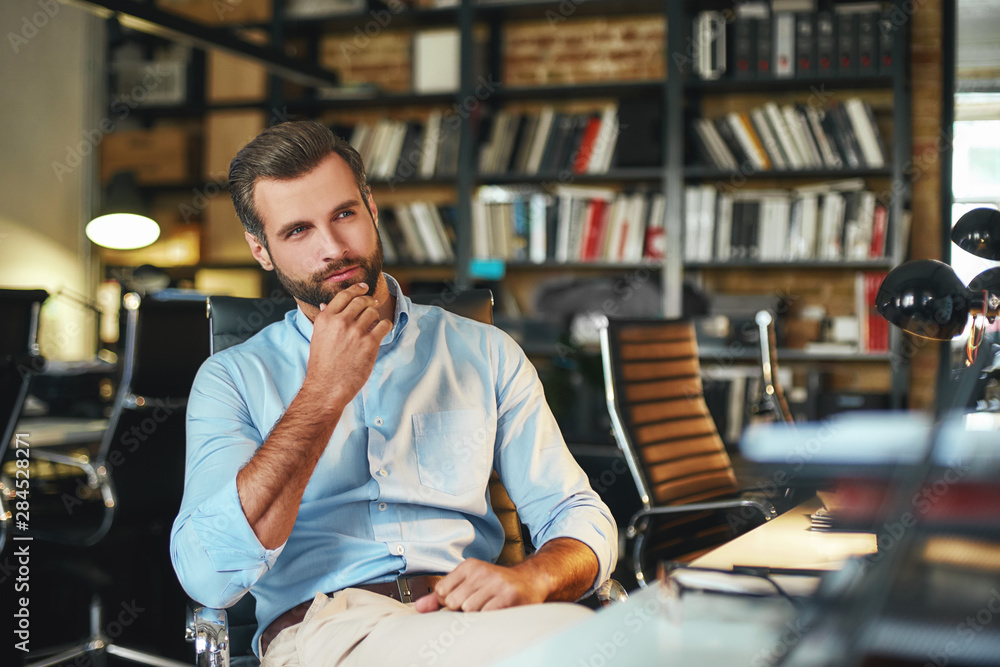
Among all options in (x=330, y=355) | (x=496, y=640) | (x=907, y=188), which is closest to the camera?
(x=496, y=640)

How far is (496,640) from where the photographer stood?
0.91 m

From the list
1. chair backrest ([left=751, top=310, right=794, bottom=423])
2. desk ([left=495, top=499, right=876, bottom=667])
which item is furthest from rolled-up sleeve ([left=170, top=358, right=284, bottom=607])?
chair backrest ([left=751, top=310, right=794, bottom=423])

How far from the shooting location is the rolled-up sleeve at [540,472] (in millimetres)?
1292

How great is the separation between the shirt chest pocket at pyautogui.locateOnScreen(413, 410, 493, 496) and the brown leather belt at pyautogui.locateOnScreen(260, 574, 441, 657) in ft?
0.44

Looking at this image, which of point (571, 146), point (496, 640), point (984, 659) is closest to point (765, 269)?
point (571, 146)

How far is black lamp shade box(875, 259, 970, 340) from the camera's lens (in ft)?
3.52

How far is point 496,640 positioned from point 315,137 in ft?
2.56

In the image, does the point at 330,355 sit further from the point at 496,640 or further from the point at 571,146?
the point at 571,146

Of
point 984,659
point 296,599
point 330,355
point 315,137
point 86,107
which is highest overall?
point 86,107

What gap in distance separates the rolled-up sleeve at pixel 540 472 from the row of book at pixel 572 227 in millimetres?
2731

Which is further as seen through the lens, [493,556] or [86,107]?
[86,107]

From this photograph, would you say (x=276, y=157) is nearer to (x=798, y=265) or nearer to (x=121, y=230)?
(x=121, y=230)

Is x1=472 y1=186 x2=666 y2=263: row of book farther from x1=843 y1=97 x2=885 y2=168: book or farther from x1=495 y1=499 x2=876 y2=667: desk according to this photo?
x1=495 y1=499 x2=876 y2=667: desk

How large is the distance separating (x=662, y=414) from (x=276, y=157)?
1491 mm
